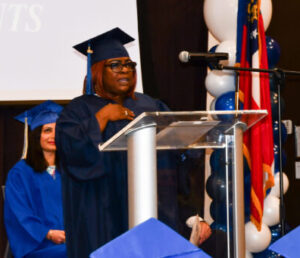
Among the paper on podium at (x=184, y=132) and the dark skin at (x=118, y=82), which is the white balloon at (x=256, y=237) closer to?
the dark skin at (x=118, y=82)

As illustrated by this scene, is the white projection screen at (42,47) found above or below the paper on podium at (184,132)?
above

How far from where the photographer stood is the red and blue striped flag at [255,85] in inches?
157

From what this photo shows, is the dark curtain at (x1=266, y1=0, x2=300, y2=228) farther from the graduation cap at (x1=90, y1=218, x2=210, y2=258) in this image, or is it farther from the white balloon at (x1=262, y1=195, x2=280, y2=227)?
the graduation cap at (x1=90, y1=218, x2=210, y2=258)

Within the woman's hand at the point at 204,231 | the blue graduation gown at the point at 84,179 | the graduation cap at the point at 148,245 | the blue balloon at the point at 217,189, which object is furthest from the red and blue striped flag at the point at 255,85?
the graduation cap at the point at 148,245

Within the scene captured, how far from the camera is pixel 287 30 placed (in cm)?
538

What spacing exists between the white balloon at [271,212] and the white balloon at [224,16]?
1190mm

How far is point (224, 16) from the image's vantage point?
14.1ft

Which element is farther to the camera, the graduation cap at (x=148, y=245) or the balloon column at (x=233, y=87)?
the balloon column at (x=233, y=87)

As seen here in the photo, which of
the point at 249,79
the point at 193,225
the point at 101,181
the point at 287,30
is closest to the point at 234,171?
the point at 193,225

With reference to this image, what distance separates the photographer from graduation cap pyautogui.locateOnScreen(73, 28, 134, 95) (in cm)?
349

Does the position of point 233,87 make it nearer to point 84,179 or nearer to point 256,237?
point 256,237

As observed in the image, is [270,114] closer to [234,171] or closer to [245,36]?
[245,36]

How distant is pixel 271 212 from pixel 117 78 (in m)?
1.51

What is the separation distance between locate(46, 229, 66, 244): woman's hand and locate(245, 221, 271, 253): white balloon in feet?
3.91
